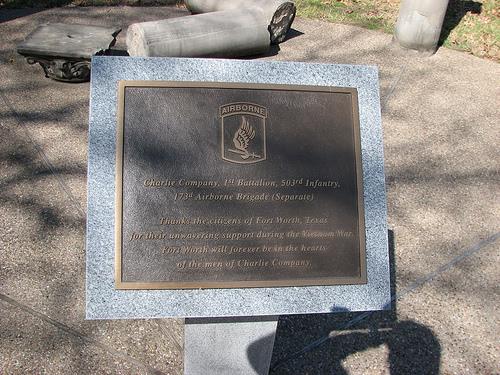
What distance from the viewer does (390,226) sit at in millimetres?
5203

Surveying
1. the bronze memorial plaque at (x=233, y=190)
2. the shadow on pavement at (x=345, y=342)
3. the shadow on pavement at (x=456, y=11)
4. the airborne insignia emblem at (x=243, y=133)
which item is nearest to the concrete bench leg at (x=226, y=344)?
the bronze memorial plaque at (x=233, y=190)

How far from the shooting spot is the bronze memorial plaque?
114 inches

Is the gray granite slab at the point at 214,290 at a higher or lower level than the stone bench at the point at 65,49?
higher

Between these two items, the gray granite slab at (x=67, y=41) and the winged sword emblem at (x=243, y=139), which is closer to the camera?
the winged sword emblem at (x=243, y=139)

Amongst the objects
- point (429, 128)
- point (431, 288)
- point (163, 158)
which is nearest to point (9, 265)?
point (163, 158)

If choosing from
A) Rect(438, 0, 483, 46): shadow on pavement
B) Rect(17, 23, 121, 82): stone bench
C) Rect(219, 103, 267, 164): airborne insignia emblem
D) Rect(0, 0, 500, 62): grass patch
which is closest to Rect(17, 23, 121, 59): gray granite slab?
Rect(17, 23, 121, 82): stone bench

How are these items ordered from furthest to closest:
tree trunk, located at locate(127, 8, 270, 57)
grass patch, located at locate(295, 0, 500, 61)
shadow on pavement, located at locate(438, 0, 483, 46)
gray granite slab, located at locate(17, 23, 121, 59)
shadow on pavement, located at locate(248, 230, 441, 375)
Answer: shadow on pavement, located at locate(438, 0, 483, 46) → grass patch, located at locate(295, 0, 500, 61) → tree trunk, located at locate(127, 8, 270, 57) → gray granite slab, located at locate(17, 23, 121, 59) → shadow on pavement, located at locate(248, 230, 441, 375)

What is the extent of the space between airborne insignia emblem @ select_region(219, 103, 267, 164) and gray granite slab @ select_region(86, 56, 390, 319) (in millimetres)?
196

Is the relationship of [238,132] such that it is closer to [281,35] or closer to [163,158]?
[163,158]

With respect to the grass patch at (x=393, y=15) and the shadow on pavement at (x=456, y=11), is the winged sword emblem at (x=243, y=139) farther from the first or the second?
the shadow on pavement at (x=456, y=11)

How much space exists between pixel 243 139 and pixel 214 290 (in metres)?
0.86

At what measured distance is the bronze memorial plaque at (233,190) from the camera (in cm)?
291

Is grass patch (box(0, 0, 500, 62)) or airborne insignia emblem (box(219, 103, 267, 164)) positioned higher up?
airborne insignia emblem (box(219, 103, 267, 164))

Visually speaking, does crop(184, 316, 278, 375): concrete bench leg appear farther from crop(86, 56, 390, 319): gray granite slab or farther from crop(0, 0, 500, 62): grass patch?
crop(0, 0, 500, 62): grass patch
